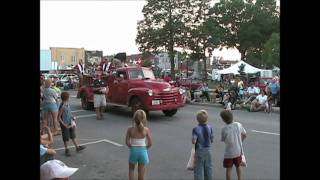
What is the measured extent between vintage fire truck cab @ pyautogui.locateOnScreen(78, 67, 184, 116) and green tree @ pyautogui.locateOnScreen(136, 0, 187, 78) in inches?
797

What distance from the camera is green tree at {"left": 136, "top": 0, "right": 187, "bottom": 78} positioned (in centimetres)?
3700

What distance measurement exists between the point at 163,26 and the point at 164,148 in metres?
28.3

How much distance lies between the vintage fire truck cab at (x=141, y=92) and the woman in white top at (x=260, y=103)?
415 centimetres

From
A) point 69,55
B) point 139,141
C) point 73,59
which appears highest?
point 69,55

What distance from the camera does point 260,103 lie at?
18.4 m

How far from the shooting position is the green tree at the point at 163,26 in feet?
121

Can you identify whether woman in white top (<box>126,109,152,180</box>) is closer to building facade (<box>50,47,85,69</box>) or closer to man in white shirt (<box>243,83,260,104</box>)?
man in white shirt (<box>243,83,260,104</box>)

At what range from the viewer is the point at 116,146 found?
1034 centimetres

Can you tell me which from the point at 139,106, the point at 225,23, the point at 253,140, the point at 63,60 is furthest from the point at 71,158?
the point at 63,60

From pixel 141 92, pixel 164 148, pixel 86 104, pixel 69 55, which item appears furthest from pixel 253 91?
pixel 69 55

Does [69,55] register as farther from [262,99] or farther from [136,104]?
[136,104]

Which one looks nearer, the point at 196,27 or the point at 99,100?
the point at 99,100
